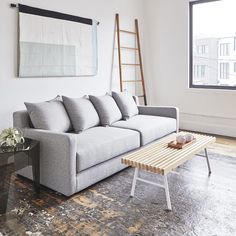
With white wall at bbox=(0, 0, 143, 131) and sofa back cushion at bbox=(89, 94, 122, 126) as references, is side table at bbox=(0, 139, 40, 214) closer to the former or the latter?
white wall at bbox=(0, 0, 143, 131)

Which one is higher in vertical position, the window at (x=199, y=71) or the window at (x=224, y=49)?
the window at (x=224, y=49)

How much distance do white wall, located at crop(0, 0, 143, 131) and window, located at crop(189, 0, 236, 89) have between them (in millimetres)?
1115

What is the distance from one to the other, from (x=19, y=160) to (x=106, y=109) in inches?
52.7

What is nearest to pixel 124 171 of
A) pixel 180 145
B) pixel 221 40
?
pixel 180 145

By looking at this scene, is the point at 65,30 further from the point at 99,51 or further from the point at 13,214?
the point at 13,214

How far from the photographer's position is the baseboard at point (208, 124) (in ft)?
14.3

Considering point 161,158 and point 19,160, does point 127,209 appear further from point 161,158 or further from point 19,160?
point 19,160

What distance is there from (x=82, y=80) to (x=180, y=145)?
198 cm

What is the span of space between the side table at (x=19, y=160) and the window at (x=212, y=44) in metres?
3.33

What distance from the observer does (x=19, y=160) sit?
2.34 meters

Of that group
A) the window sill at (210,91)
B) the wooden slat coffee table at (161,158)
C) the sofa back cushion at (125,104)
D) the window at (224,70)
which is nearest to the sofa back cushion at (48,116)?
the wooden slat coffee table at (161,158)

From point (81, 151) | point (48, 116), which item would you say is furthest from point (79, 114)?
point (81, 151)

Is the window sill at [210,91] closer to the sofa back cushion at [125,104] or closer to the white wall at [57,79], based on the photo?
the sofa back cushion at [125,104]

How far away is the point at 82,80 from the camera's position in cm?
396
